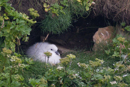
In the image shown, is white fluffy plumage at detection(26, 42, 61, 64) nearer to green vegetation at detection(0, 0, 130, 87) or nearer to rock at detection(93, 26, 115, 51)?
green vegetation at detection(0, 0, 130, 87)

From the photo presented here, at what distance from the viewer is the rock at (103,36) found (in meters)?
3.93

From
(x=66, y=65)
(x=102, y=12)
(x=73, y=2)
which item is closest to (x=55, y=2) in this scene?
(x=73, y=2)

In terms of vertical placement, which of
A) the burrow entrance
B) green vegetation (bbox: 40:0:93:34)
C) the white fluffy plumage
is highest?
green vegetation (bbox: 40:0:93:34)

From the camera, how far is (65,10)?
3.65 m

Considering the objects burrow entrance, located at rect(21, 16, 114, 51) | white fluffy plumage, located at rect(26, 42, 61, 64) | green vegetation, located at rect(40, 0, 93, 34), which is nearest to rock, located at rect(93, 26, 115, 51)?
burrow entrance, located at rect(21, 16, 114, 51)

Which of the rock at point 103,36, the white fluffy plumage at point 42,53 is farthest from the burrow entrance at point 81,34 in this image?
the white fluffy plumage at point 42,53

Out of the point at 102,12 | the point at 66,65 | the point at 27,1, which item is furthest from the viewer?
the point at 102,12

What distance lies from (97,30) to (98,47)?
0.80 metres

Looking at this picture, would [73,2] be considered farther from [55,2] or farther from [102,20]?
[102,20]

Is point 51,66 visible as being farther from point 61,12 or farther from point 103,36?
point 103,36

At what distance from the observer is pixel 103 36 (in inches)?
165

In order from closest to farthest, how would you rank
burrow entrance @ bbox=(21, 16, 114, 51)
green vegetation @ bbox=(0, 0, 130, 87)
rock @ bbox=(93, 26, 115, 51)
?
green vegetation @ bbox=(0, 0, 130, 87), rock @ bbox=(93, 26, 115, 51), burrow entrance @ bbox=(21, 16, 114, 51)

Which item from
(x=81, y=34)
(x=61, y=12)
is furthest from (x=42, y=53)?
(x=81, y=34)

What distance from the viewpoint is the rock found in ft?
12.9
